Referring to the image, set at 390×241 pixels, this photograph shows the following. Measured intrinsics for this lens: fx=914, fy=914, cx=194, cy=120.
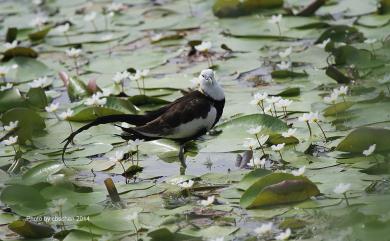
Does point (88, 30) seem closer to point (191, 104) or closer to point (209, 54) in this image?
point (209, 54)

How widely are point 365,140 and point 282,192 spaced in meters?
0.80

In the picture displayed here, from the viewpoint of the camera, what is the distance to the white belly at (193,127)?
562 cm

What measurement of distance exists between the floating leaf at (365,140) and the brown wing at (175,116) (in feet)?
2.89

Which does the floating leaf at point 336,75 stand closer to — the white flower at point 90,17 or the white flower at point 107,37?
the white flower at point 107,37

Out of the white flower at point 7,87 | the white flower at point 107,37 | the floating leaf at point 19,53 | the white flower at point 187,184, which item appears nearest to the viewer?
the white flower at point 187,184

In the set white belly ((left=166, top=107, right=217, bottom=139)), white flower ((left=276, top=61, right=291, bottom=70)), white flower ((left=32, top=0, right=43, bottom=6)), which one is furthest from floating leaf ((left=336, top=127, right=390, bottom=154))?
white flower ((left=32, top=0, right=43, bottom=6))

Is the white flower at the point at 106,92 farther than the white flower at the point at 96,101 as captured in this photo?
Yes

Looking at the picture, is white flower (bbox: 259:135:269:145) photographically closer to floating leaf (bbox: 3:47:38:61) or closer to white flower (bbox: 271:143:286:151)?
Answer: white flower (bbox: 271:143:286:151)

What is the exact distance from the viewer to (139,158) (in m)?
5.87

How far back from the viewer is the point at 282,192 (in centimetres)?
476

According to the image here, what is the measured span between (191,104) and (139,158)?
511mm

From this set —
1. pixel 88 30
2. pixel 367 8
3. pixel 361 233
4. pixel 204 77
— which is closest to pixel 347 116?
pixel 204 77

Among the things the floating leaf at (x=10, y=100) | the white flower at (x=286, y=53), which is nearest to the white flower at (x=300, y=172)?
the white flower at (x=286, y=53)

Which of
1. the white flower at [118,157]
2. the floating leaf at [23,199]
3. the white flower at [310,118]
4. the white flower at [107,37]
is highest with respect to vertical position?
the white flower at [310,118]
